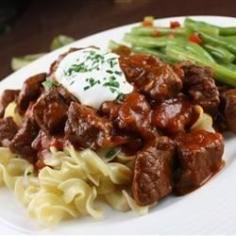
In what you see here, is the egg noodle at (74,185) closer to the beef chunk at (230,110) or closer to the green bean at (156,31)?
the beef chunk at (230,110)

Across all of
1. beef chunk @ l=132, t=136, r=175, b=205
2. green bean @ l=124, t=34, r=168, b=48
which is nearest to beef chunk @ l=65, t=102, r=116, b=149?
beef chunk @ l=132, t=136, r=175, b=205

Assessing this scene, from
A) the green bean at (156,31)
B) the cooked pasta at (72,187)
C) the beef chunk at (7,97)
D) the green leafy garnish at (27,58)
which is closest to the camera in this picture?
the cooked pasta at (72,187)

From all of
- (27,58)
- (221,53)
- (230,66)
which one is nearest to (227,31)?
(221,53)

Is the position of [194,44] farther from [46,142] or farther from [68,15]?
[68,15]

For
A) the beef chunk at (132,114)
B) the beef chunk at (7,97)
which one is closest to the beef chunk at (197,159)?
the beef chunk at (132,114)

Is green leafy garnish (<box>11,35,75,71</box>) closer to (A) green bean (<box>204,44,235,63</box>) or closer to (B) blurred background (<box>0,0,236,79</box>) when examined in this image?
(B) blurred background (<box>0,0,236,79</box>)

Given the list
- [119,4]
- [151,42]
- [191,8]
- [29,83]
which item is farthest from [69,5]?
[29,83]
